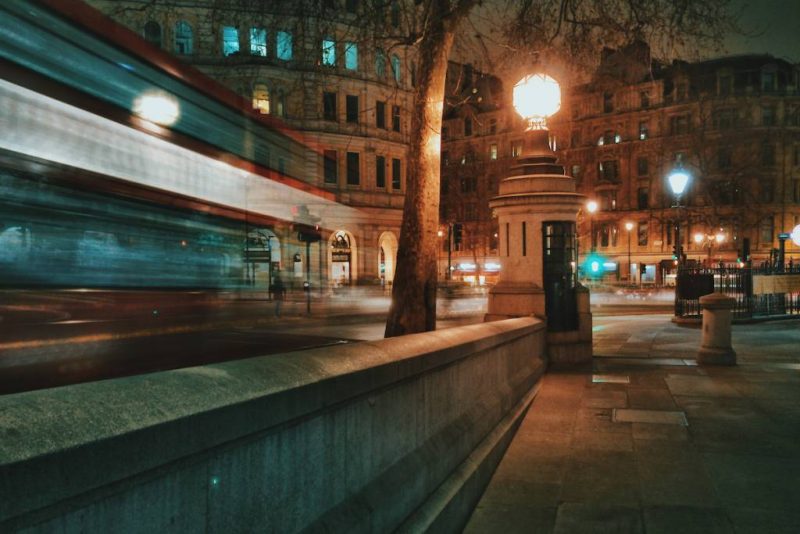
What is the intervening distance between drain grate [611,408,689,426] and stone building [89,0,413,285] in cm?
587

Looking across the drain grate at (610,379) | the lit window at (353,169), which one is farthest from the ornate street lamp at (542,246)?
the lit window at (353,169)

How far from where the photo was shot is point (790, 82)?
214 ft

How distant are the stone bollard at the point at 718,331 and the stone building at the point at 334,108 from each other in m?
7.15

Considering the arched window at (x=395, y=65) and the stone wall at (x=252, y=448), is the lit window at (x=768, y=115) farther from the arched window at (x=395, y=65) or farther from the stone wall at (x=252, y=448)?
the stone wall at (x=252, y=448)

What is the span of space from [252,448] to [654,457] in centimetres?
483

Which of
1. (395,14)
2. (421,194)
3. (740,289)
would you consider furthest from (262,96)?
(421,194)

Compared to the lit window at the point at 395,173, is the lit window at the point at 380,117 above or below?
above

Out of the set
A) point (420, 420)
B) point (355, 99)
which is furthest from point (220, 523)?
point (355, 99)

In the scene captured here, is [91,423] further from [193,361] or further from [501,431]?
[193,361]

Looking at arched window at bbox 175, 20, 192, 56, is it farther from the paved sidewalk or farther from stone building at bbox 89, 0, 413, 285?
the paved sidewalk

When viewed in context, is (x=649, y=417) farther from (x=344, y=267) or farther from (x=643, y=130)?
(x=643, y=130)

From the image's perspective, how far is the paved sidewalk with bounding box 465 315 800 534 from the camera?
4.80 meters

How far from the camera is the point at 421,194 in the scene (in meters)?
9.67

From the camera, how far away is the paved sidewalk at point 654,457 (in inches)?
189
